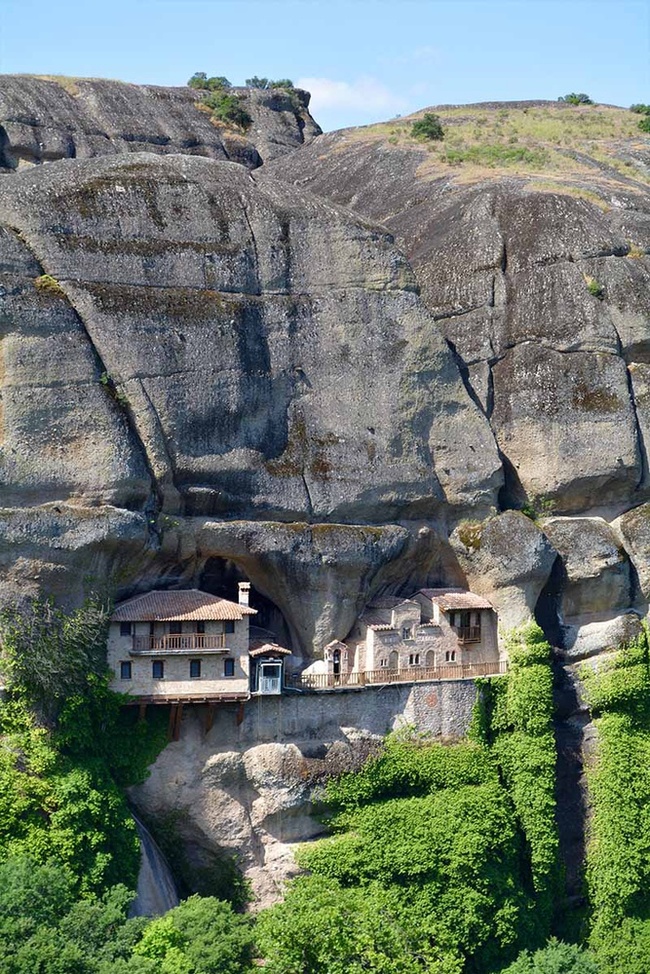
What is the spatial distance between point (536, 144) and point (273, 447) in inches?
1029

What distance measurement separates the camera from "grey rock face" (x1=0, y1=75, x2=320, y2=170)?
2852 inches

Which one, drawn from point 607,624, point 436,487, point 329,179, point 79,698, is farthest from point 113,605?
point 329,179

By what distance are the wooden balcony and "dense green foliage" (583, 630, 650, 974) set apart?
1279 centimetres

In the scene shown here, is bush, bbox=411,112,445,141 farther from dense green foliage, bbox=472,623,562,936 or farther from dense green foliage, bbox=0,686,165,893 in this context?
dense green foliage, bbox=0,686,165,893

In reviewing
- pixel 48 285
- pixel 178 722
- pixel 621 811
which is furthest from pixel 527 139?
pixel 178 722

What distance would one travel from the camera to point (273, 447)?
171 feet

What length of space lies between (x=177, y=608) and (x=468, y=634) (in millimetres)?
9875

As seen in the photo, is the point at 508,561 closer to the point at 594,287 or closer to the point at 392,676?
the point at 392,676

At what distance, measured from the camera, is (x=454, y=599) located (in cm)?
5400

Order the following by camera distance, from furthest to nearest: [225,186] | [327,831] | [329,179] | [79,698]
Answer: [329,179] < [225,186] < [327,831] < [79,698]

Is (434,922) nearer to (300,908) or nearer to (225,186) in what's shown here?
(300,908)

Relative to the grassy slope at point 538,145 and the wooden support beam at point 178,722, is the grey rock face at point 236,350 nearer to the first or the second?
the wooden support beam at point 178,722

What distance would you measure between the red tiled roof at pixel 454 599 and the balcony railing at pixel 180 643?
7.85 m

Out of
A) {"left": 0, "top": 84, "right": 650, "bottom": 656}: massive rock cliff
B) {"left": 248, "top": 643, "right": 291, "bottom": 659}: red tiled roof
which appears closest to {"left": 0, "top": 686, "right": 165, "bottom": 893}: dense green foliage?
{"left": 0, "top": 84, "right": 650, "bottom": 656}: massive rock cliff
